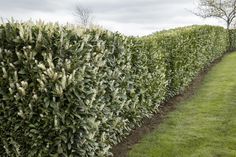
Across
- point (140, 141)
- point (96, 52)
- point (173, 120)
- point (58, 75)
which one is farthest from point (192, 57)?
point (58, 75)

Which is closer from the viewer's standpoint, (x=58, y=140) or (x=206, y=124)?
(x=58, y=140)

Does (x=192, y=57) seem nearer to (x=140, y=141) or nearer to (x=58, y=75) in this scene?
(x=140, y=141)

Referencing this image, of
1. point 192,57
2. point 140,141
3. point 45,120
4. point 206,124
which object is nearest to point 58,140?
point 45,120

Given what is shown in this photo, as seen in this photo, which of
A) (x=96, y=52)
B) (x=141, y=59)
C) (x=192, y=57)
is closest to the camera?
(x=96, y=52)

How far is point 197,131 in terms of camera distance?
30.5 ft

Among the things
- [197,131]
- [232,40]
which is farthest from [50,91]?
[232,40]

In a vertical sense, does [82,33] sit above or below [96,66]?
above

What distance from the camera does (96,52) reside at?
6.65m

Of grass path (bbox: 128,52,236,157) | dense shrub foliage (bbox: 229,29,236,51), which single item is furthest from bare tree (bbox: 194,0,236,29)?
grass path (bbox: 128,52,236,157)

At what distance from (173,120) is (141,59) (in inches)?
87.0

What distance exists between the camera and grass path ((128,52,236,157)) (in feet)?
25.7

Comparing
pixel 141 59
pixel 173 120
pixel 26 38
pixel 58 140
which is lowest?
pixel 173 120

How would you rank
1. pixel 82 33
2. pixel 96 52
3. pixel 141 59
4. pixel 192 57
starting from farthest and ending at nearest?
pixel 192 57
pixel 141 59
pixel 96 52
pixel 82 33

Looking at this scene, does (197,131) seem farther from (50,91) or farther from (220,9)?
(220,9)
